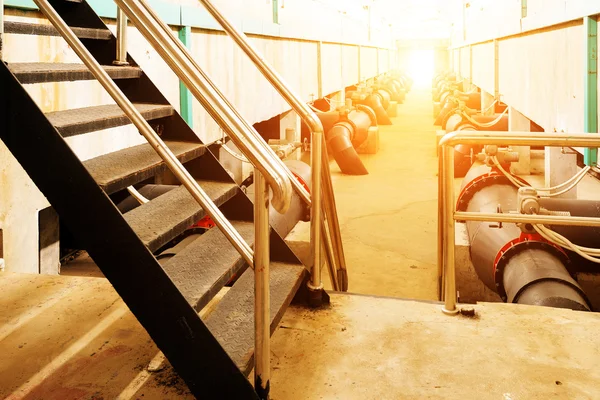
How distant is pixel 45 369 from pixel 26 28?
1.71 m

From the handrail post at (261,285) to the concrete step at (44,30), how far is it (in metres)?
1.68

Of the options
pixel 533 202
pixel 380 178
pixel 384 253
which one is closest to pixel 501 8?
pixel 380 178

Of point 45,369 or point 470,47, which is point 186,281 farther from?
point 470,47

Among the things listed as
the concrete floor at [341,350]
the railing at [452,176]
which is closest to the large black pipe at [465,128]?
the railing at [452,176]

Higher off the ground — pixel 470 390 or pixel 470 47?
pixel 470 47

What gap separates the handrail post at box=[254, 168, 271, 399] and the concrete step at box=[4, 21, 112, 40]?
1.68m

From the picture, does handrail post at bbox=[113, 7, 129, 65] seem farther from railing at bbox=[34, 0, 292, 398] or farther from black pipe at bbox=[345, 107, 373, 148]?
black pipe at bbox=[345, 107, 373, 148]

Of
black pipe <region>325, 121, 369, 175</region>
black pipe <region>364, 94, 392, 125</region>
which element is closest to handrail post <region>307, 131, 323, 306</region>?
black pipe <region>325, 121, 369, 175</region>

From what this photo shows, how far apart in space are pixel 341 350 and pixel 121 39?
2.24m

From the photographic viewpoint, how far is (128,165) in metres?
2.76

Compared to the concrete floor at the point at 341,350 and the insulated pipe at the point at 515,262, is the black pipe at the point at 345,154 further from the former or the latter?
the concrete floor at the point at 341,350

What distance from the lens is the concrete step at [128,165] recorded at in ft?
8.16

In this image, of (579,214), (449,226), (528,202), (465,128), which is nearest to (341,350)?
(449,226)

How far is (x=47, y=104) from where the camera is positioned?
3959mm
